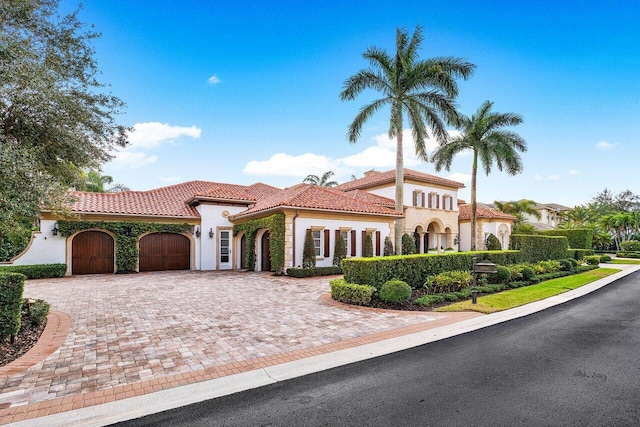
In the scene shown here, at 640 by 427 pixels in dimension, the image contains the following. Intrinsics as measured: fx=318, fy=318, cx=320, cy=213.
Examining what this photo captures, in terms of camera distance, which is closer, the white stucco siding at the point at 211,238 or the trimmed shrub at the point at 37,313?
the trimmed shrub at the point at 37,313

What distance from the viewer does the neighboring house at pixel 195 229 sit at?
17969 millimetres

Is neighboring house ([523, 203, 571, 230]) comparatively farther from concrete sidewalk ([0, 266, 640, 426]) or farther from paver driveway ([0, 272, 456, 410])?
concrete sidewalk ([0, 266, 640, 426])

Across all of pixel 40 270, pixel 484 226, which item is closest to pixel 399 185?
pixel 484 226

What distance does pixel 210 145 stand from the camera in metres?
23.8

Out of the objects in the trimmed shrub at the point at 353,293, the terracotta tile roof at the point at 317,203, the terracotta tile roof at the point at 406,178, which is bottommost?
the trimmed shrub at the point at 353,293

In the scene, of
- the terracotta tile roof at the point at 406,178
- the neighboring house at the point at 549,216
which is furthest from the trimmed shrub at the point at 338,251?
the neighboring house at the point at 549,216

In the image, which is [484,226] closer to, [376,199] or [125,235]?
[376,199]

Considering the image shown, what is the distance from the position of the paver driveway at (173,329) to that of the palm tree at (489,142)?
65.8 ft

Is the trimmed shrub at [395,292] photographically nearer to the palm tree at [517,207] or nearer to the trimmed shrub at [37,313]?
the trimmed shrub at [37,313]

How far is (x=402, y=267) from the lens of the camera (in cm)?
1184

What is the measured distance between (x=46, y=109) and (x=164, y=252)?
602 inches

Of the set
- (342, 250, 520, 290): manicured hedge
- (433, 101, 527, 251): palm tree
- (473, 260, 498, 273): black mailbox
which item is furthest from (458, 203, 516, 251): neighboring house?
(473, 260, 498, 273): black mailbox

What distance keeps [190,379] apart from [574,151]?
2791cm

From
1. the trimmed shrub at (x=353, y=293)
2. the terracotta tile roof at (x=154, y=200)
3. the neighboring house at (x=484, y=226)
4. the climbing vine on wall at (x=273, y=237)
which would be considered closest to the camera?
the trimmed shrub at (x=353, y=293)
